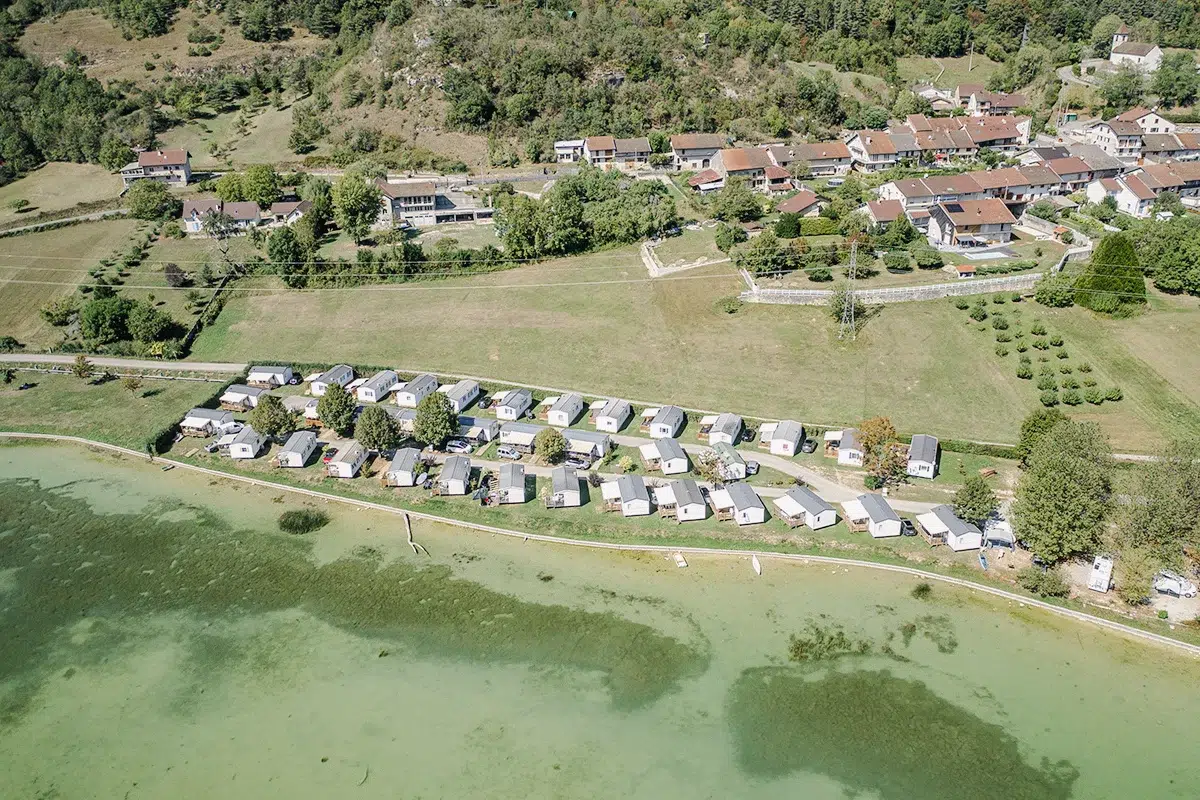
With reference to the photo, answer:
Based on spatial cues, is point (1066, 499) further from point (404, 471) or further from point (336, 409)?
point (336, 409)

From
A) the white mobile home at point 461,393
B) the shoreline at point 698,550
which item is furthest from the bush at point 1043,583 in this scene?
the white mobile home at point 461,393

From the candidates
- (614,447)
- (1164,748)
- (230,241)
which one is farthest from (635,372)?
(230,241)

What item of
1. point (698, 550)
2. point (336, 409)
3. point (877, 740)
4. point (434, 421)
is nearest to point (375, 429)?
point (434, 421)

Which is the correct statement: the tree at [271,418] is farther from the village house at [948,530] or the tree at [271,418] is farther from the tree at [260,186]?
the tree at [260,186]

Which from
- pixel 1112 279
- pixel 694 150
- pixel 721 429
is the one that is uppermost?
pixel 694 150

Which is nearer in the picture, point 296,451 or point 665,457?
point 665,457

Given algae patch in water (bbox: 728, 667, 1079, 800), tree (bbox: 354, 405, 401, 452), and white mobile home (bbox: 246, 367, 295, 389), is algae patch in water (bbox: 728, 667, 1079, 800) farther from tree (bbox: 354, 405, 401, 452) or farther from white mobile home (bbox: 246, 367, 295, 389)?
white mobile home (bbox: 246, 367, 295, 389)
